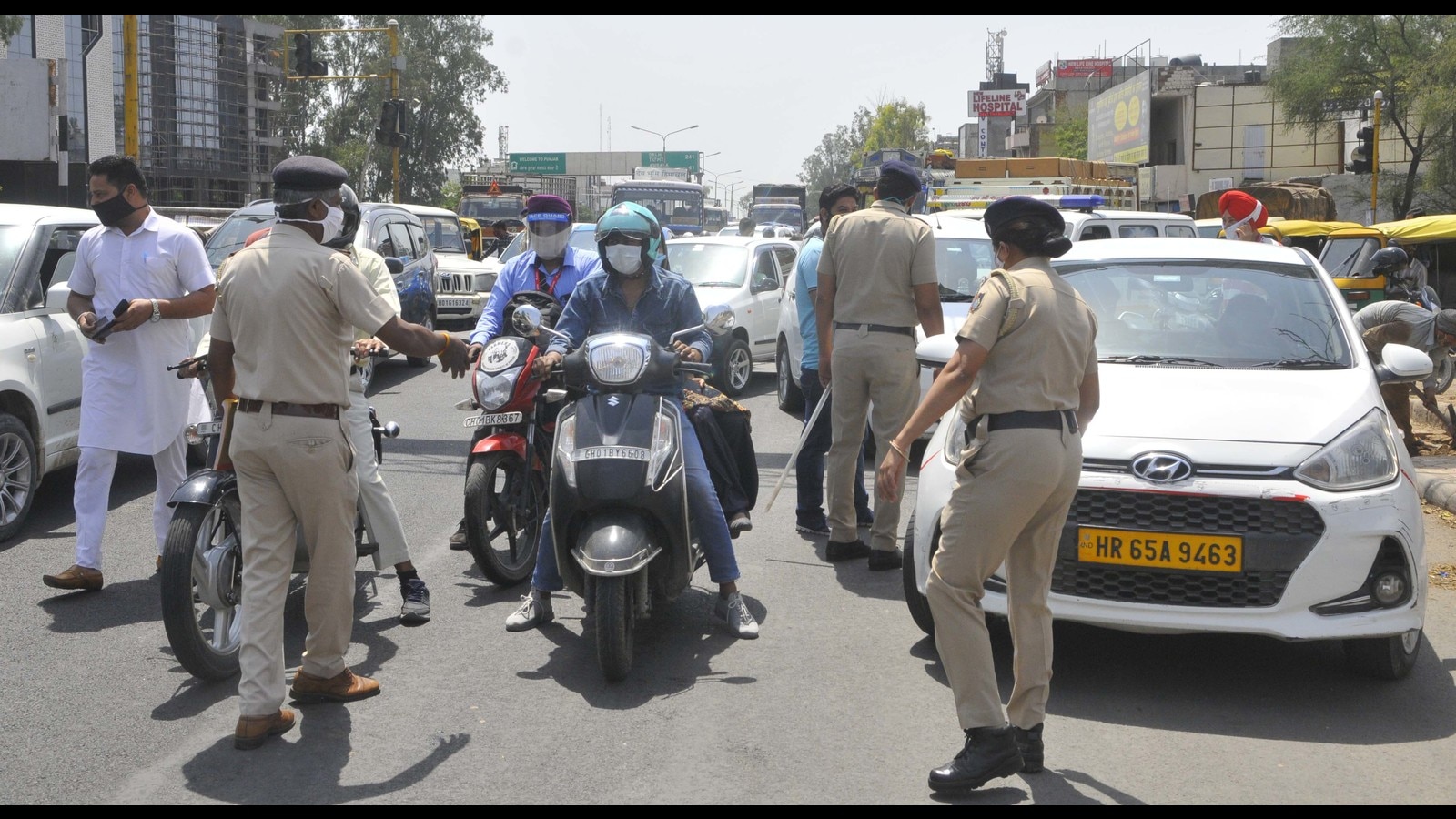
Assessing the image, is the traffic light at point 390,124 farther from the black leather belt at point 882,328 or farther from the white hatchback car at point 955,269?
the black leather belt at point 882,328

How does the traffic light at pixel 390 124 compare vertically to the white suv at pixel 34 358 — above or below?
above

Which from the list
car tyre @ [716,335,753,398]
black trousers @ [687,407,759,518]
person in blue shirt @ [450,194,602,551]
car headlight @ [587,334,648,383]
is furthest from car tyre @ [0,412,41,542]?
car tyre @ [716,335,753,398]

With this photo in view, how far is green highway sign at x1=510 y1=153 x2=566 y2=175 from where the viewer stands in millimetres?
103312

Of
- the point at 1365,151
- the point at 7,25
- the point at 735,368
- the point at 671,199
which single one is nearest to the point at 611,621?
the point at 735,368

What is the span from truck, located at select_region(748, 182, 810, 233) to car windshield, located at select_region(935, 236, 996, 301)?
37895mm

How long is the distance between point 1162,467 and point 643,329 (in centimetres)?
225

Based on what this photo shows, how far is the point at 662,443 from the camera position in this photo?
5.32m

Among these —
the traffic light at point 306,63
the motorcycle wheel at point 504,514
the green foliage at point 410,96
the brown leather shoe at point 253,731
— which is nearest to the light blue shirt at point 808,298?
the motorcycle wheel at point 504,514

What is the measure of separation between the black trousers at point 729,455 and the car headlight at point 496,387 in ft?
2.72

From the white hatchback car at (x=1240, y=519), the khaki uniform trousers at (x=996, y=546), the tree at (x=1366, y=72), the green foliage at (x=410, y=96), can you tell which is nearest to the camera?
the khaki uniform trousers at (x=996, y=546)

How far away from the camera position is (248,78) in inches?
2352

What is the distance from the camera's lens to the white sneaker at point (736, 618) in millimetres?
5660

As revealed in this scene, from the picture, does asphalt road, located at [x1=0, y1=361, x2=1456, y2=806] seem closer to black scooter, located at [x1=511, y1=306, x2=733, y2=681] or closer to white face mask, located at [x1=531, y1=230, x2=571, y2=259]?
black scooter, located at [x1=511, y1=306, x2=733, y2=681]
